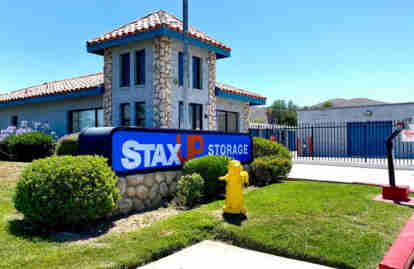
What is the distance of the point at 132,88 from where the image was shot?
14.6 meters

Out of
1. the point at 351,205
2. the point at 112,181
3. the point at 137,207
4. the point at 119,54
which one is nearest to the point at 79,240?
the point at 112,181

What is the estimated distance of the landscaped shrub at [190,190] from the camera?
289 inches

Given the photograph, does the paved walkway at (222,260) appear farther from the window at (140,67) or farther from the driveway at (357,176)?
the window at (140,67)

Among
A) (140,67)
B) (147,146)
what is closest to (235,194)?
(147,146)

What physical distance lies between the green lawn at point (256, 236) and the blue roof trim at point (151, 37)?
850cm

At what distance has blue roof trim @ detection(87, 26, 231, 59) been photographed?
13.1 m

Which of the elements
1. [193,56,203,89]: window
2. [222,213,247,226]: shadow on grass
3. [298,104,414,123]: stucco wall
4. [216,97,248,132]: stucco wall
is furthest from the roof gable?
[298,104,414,123]: stucco wall

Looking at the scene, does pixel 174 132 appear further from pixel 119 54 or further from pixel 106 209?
pixel 119 54

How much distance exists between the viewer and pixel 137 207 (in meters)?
7.04

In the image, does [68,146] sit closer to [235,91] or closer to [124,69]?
[124,69]

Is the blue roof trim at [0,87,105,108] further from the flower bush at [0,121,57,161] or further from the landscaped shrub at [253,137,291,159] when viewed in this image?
the landscaped shrub at [253,137,291,159]

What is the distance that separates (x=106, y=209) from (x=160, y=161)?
7.74 ft

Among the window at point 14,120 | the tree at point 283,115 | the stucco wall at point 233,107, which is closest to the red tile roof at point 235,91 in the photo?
the stucco wall at point 233,107

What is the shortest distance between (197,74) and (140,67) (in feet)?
9.32
